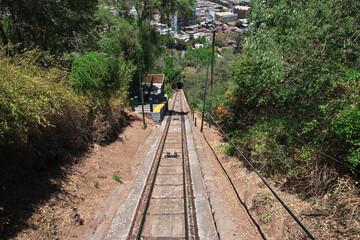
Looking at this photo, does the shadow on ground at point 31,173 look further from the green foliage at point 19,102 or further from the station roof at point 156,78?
the station roof at point 156,78

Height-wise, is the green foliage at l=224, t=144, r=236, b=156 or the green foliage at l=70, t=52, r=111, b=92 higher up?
the green foliage at l=70, t=52, r=111, b=92

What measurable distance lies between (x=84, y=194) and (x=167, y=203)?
132 inches

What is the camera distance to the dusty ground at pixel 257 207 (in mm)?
6137

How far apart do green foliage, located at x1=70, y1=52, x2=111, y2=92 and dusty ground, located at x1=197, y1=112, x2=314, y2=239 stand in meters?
9.17

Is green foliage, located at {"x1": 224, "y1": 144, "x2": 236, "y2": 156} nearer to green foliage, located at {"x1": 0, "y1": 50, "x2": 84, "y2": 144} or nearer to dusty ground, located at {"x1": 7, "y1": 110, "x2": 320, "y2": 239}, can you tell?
dusty ground, located at {"x1": 7, "y1": 110, "x2": 320, "y2": 239}

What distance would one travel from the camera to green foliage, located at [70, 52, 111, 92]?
11.3 meters

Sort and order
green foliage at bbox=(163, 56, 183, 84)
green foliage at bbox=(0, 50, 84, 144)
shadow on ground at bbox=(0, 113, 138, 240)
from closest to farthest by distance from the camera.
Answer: shadow on ground at bbox=(0, 113, 138, 240) < green foliage at bbox=(0, 50, 84, 144) < green foliage at bbox=(163, 56, 183, 84)

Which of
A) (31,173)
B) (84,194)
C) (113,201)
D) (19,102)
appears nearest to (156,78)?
(113,201)

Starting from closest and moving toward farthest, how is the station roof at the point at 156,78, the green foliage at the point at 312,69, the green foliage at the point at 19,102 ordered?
the green foliage at the point at 19,102
the green foliage at the point at 312,69
the station roof at the point at 156,78

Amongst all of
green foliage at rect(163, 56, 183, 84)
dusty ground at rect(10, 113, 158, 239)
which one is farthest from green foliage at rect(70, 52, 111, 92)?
green foliage at rect(163, 56, 183, 84)

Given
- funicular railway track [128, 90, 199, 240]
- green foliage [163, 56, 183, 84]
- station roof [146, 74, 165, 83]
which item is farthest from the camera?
green foliage [163, 56, 183, 84]

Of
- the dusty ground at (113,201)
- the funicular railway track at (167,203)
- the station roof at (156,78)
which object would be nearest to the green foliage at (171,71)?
the station roof at (156,78)

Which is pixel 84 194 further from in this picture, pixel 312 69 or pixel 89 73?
pixel 312 69

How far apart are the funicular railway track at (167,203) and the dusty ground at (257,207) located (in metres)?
1.66
